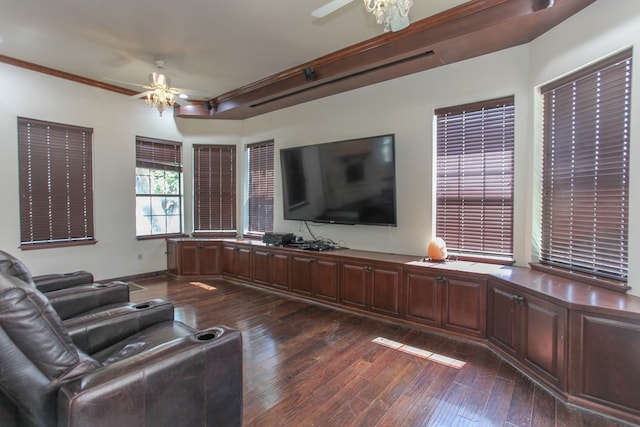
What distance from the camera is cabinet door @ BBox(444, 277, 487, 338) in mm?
3000

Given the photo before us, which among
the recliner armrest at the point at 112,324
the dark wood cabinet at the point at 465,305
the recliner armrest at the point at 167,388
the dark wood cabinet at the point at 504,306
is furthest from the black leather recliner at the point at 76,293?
the dark wood cabinet at the point at 465,305

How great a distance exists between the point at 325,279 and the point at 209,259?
2428 millimetres

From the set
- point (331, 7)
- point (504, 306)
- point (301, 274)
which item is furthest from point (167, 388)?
point (301, 274)

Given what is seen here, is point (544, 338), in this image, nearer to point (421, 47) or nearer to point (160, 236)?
point (421, 47)

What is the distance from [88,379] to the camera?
1244 mm

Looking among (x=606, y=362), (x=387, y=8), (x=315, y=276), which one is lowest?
(x=606, y=362)

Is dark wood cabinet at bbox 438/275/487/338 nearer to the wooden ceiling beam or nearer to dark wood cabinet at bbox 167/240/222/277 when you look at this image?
the wooden ceiling beam

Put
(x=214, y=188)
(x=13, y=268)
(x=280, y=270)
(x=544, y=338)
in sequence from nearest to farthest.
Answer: (x=13, y=268)
(x=544, y=338)
(x=280, y=270)
(x=214, y=188)

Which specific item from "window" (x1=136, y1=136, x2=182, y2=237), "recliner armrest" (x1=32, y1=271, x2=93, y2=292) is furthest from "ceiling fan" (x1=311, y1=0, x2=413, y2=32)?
"window" (x1=136, y1=136, x2=182, y2=237)

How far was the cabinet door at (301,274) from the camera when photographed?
433 cm

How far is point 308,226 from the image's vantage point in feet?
16.4

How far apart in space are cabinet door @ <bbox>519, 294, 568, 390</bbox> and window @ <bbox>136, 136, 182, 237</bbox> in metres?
5.47

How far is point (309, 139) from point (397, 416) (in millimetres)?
3835

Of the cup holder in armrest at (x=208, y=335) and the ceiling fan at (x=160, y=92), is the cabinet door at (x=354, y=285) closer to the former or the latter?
the cup holder in armrest at (x=208, y=335)
